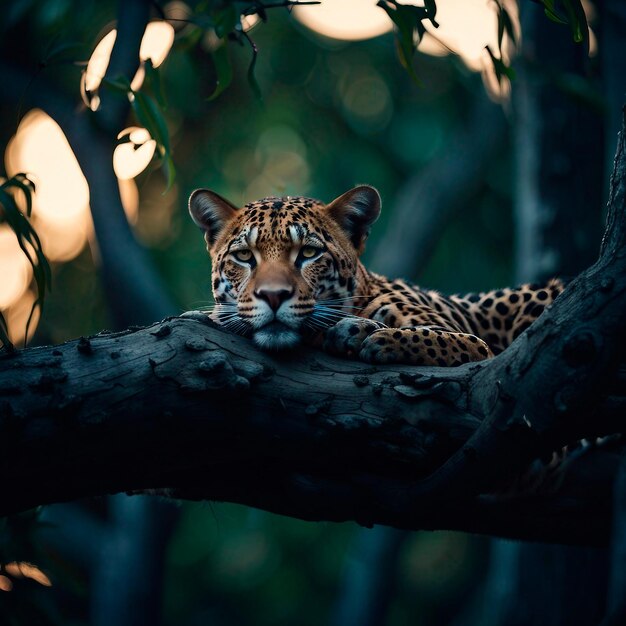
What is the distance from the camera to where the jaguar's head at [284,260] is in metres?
5.32

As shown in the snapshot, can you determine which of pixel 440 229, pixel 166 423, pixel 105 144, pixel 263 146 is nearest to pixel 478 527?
pixel 166 423

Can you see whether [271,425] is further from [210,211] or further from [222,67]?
[210,211]

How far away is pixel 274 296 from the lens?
17.5 feet

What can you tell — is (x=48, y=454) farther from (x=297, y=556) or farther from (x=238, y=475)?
(x=297, y=556)

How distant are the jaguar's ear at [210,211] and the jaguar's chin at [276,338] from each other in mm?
1714

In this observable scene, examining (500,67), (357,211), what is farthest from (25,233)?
(357,211)

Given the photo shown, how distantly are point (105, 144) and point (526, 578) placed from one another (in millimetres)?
7457

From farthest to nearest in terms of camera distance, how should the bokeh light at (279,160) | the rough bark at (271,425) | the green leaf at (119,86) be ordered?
the bokeh light at (279,160)
the green leaf at (119,86)
the rough bark at (271,425)

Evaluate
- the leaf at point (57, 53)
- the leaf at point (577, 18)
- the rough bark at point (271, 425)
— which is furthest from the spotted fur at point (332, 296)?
the leaf at point (577, 18)

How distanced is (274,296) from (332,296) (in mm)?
822

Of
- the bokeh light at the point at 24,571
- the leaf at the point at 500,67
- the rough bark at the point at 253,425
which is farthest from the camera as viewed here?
the bokeh light at the point at 24,571

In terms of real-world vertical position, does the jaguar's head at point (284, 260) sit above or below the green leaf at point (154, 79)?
below

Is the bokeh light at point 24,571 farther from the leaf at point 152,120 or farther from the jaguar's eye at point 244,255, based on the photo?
the leaf at point 152,120

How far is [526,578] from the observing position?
433 inches
